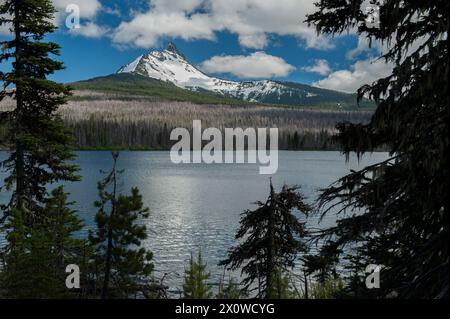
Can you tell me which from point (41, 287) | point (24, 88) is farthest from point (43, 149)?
point (41, 287)

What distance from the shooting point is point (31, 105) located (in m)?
17.1

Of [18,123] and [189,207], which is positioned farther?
[189,207]

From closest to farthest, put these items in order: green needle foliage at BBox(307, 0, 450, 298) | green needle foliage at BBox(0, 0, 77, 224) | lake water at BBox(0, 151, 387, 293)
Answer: green needle foliage at BBox(307, 0, 450, 298)
green needle foliage at BBox(0, 0, 77, 224)
lake water at BBox(0, 151, 387, 293)

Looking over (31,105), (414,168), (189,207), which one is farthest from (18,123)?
(189,207)

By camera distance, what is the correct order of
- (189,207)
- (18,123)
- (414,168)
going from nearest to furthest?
(414,168) < (18,123) < (189,207)

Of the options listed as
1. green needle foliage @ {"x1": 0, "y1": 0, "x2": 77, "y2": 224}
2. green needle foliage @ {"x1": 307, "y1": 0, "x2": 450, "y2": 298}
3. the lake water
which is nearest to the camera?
green needle foliage @ {"x1": 307, "y1": 0, "x2": 450, "y2": 298}

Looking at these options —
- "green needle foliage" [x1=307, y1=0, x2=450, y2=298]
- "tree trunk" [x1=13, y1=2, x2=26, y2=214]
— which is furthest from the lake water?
"tree trunk" [x1=13, y1=2, x2=26, y2=214]

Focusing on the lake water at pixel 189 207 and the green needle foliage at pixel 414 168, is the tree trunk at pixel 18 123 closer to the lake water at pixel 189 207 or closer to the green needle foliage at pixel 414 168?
the lake water at pixel 189 207

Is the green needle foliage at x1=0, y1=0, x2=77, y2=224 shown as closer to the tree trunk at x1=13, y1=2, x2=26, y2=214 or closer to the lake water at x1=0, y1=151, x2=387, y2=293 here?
the tree trunk at x1=13, y1=2, x2=26, y2=214

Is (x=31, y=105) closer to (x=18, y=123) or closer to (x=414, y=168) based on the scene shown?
(x=18, y=123)

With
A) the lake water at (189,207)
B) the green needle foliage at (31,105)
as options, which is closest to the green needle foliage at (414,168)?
the lake water at (189,207)

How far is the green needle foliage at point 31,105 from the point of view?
16578 millimetres

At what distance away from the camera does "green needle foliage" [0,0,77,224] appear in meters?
16.6
